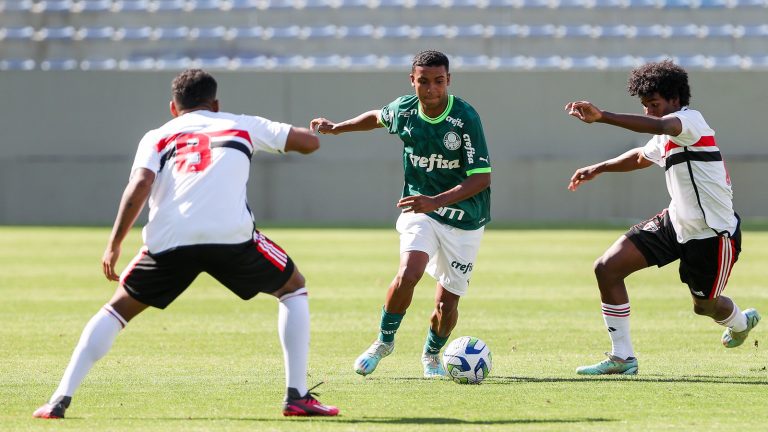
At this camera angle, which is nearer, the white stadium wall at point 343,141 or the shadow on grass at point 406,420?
the shadow on grass at point 406,420

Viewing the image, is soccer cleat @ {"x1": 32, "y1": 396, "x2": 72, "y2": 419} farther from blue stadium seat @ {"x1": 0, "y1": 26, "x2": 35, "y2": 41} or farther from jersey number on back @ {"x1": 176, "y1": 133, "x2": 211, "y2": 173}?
blue stadium seat @ {"x1": 0, "y1": 26, "x2": 35, "y2": 41}

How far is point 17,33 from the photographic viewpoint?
92.4 ft

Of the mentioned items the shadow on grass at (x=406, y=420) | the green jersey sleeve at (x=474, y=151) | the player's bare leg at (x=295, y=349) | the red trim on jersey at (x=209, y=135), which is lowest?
the shadow on grass at (x=406, y=420)

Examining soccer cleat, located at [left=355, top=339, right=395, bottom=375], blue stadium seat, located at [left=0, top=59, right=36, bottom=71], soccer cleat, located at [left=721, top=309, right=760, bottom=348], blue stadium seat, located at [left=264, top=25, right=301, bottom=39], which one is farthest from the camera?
blue stadium seat, located at [left=264, top=25, right=301, bottom=39]

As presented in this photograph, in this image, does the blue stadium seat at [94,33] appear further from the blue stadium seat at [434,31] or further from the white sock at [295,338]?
the white sock at [295,338]

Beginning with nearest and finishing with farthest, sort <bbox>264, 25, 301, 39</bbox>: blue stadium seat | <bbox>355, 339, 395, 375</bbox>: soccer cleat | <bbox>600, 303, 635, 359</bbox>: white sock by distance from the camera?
<bbox>355, 339, 395, 375</bbox>: soccer cleat, <bbox>600, 303, 635, 359</bbox>: white sock, <bbox>264, 25, 301, 39</bbox>: blue stadium seat

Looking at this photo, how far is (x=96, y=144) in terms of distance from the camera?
84.6ft

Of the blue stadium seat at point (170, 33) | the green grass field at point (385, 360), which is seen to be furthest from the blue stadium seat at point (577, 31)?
the green grass field at point (385, 360)

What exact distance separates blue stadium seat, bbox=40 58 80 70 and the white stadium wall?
7.35 feet

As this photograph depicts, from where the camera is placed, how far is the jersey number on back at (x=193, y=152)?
5703mm

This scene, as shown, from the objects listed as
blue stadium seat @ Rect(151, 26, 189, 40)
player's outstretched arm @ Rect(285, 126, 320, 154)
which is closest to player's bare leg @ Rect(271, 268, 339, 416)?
player's outstretched arm @ Rect(285, 126, 320, 154)

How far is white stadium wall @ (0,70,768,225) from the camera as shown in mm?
25156

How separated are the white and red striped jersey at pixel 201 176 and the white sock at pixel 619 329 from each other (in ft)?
9.30

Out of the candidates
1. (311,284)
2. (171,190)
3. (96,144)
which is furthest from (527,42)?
(171,190)
